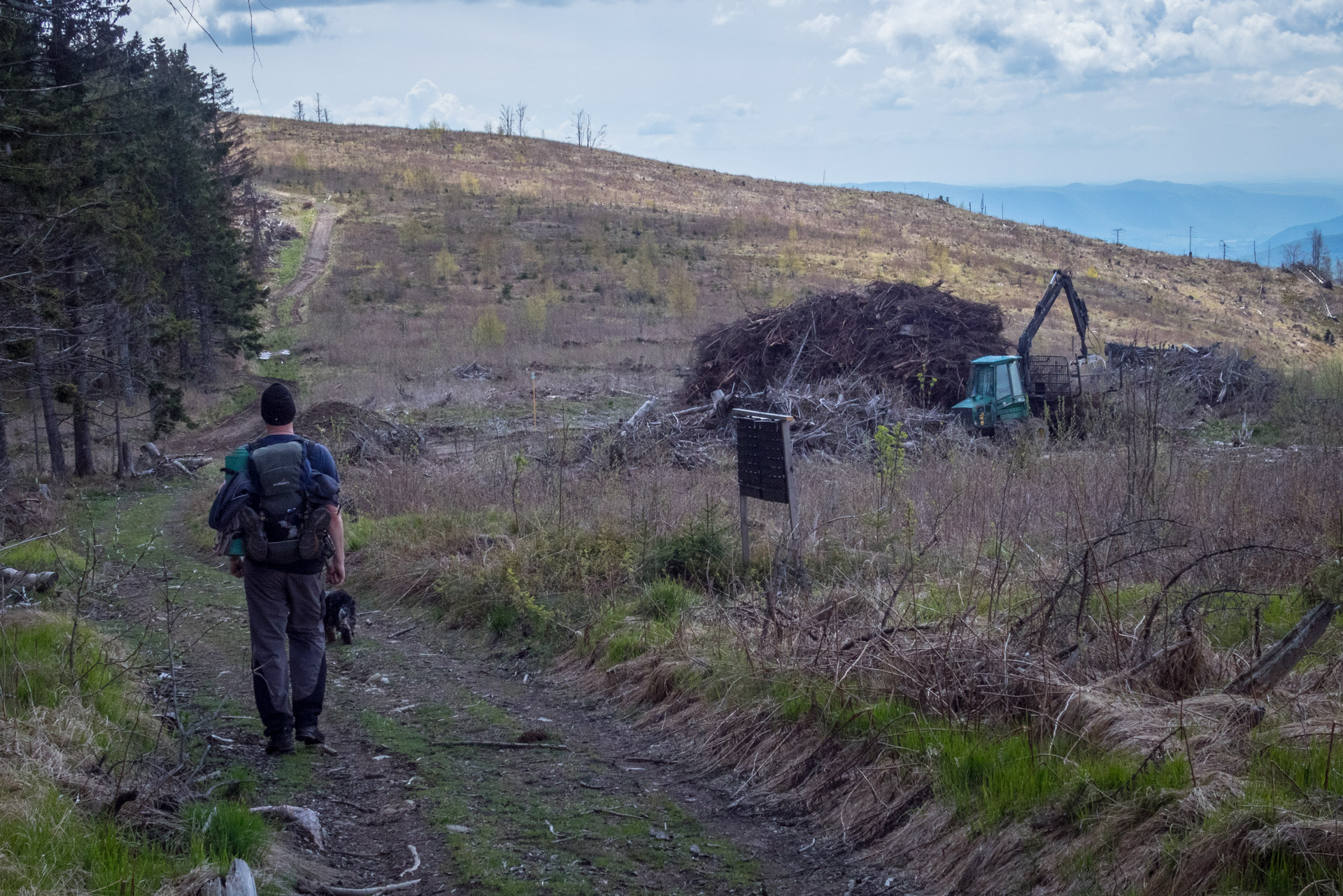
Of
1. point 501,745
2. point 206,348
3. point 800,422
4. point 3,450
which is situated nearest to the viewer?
point 501,745

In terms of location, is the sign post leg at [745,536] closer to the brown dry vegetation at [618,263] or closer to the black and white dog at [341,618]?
the black and white dog at [341,618]

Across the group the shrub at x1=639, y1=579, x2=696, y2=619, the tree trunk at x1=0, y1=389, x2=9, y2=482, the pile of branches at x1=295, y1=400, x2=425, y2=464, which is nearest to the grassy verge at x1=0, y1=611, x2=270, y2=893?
the shrub at x1=639, y1=579, x2=696, y2=619

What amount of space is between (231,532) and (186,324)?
1699 centimetres

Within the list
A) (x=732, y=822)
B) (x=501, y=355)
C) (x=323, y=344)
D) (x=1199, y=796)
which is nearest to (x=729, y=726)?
(x=732, y=822)

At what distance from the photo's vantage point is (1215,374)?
2538 cm

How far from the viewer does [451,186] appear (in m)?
77.5

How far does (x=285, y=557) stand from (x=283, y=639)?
557mm

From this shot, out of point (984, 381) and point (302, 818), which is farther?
point (984, 381)

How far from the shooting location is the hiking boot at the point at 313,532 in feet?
18.4

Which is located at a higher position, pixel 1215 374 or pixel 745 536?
pixel 1215 374

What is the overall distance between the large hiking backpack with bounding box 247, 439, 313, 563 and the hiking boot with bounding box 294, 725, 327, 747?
111 cm

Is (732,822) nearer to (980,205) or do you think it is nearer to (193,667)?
(193,667)

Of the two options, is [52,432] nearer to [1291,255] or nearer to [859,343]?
[859,343]

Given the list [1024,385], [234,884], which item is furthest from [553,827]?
[1024,385]
